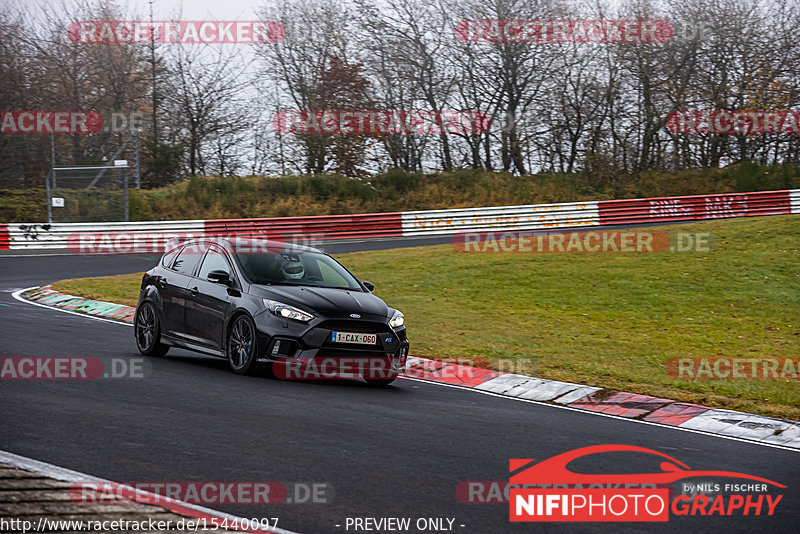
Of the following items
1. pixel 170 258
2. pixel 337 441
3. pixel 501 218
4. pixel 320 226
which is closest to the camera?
pixel 337 441

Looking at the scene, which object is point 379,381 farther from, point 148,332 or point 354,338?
point 148,332

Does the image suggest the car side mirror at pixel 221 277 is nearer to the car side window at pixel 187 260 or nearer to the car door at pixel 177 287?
the car door at pixel 177 287

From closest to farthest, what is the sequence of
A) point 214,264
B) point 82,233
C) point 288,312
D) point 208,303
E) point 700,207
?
point 288,312, point 208,303, point 214,264, point 82,233, point 700,207

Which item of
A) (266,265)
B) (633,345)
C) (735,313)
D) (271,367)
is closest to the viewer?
(271,367)

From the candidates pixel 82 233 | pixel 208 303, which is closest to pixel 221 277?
pixel 208 303

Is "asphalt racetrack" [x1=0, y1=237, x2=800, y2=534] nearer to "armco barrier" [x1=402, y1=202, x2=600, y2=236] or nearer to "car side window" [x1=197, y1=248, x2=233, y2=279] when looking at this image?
"car side window" [x1=197, y1=248, x2=233, y2=279]

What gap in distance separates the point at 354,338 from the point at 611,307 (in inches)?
341

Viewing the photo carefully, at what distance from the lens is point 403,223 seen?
35062mm

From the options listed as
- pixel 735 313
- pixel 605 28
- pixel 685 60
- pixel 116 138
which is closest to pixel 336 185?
pixel 116 138

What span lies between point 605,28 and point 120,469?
4074 centimetres

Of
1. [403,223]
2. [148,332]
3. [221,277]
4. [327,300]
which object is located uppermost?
[403,223]

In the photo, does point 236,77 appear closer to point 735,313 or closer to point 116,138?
point 116,138

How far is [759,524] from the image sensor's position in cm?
528

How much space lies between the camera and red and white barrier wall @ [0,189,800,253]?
30891 millimetres
